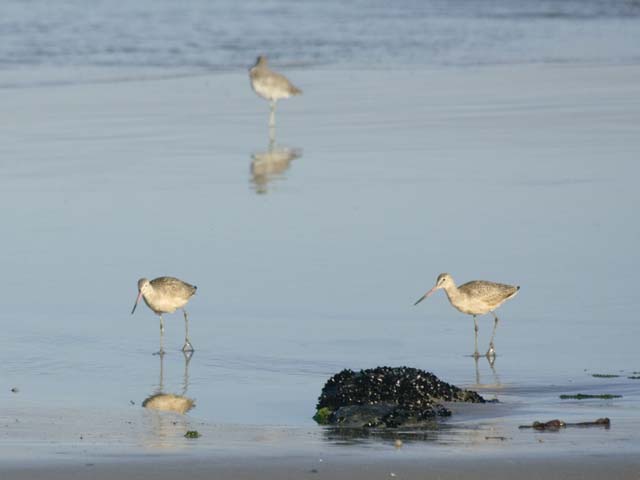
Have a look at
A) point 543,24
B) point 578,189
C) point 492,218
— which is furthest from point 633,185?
point 543,24

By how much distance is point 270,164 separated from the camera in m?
17.5

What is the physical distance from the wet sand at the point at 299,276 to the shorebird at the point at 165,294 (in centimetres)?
21

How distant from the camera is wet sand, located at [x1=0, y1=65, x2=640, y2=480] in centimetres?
759

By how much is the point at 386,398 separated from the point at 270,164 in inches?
355

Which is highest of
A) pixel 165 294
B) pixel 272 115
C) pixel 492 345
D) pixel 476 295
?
pixel 272 115

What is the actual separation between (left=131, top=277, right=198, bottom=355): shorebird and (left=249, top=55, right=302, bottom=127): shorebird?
1034cm

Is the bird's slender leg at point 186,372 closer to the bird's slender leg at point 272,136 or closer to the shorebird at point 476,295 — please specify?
the shorebird at point 476,295

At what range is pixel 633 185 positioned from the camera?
50.9ft

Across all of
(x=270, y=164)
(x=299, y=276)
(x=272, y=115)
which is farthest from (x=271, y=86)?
(x=299, y=276)

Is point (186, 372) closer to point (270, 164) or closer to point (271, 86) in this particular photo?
point (270, 164)

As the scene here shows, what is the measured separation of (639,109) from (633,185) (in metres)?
5.23

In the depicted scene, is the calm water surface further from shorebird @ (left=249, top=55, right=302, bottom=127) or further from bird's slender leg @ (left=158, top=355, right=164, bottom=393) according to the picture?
shorebird @ (left=249, top=55, right=302, bottom=127)

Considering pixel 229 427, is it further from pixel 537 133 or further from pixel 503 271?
pixel 537 133

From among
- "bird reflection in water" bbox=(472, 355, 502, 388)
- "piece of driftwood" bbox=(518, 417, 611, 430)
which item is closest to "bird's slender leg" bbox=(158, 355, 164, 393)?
"bird reflection in water" bbox=(472, 355, 502, 388)
